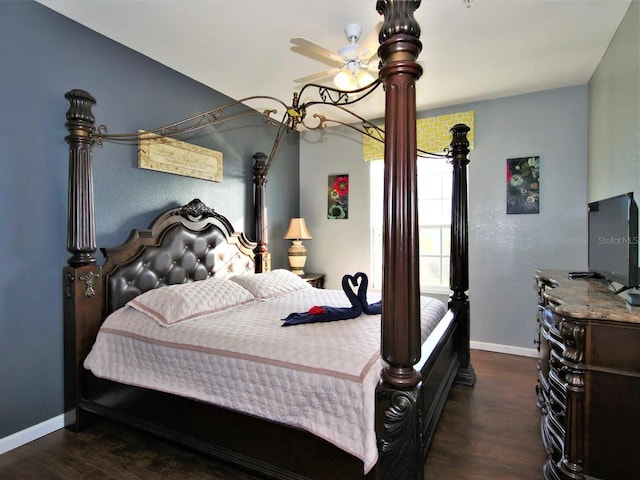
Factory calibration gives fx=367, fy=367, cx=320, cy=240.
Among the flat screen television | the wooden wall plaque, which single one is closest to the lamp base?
the wooden wall plaque

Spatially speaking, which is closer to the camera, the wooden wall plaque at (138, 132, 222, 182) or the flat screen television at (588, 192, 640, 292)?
the flat screen television at (588, 192, 640, 292)

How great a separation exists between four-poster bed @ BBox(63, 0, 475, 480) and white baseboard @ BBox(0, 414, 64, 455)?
114 mm

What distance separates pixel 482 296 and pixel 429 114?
212 centimetres

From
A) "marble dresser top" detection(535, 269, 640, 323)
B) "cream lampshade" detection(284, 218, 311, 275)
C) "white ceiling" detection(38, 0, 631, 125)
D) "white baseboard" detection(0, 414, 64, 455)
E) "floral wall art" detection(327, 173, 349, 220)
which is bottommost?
"white baseboard" detection(0, 414, 64, 455)

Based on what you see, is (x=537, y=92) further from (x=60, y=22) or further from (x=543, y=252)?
(x=60, y=22)

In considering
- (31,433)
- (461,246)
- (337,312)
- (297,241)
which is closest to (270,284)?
(337,312)

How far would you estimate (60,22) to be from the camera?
7.80 ft

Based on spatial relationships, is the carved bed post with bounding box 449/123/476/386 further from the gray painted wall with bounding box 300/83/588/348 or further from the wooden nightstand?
the wooden nightstand

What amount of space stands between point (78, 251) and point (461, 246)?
9.28 ft

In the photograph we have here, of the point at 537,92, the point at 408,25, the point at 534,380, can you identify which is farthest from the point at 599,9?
the point at 534,380

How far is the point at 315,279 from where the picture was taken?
4.55 metres

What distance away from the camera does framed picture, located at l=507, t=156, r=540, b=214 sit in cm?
368

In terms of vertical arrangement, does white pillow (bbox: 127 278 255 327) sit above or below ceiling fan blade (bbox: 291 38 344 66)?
below

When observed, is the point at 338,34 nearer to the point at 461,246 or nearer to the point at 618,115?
the point at 461,246
